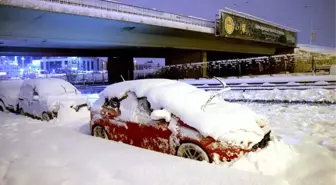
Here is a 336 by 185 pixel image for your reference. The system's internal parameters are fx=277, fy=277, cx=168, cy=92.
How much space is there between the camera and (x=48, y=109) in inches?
399

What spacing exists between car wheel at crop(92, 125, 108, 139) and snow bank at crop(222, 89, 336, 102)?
9.11 m

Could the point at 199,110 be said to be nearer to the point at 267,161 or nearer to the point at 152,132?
the point at 152,132

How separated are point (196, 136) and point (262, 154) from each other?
4.09 feet

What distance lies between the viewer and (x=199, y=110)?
555cm

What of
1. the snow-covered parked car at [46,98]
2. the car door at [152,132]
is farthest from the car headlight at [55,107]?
the car door at [152,132]

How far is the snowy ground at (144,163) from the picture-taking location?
4.30m

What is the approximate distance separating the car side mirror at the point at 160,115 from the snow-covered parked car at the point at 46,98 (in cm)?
582

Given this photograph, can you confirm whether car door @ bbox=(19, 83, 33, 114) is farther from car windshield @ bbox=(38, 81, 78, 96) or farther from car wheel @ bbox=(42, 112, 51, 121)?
car wheel @ bbox=(42, 112, 51, 121)

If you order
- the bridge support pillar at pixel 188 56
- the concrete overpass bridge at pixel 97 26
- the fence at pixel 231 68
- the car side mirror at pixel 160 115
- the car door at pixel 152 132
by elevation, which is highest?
the concrete overpass bridge at pixel 97 26

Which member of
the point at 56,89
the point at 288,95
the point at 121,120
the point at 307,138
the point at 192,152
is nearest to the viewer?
the point at 192,152

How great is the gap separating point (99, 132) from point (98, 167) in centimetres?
239

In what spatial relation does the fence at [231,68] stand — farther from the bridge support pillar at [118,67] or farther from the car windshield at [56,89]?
the car windshield at [56,89]

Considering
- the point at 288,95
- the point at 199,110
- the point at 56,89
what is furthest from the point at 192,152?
the point at 288,95

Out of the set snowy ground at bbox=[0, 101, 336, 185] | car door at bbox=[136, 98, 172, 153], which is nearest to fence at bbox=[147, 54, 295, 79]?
snowy ground at bbox=[0, 101, 336, 185]
